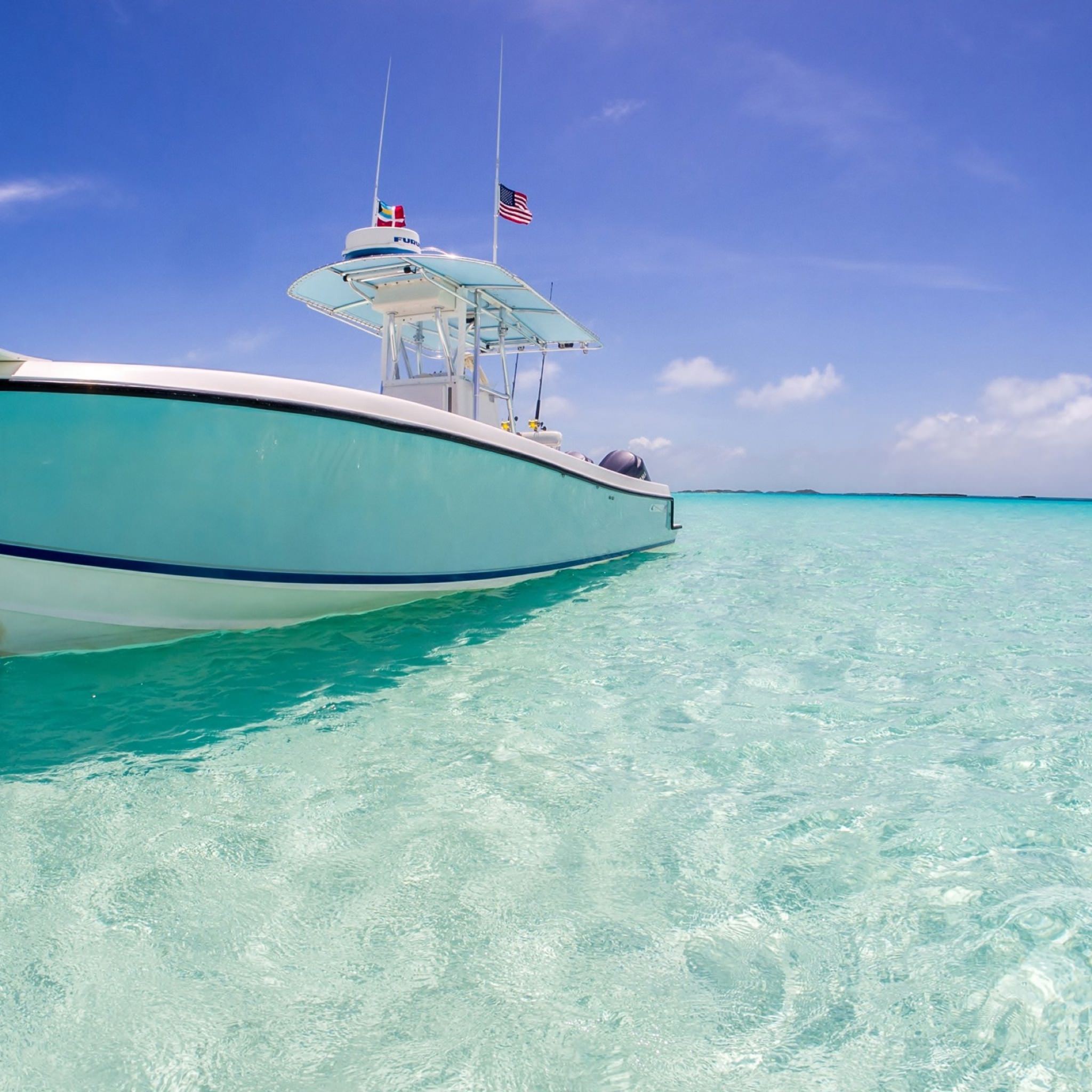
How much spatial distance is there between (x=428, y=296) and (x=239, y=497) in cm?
352

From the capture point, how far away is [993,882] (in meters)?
1.90

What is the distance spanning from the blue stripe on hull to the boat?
11 millimetres

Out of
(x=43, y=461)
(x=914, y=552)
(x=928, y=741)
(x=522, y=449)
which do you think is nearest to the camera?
(x=928, y=741)

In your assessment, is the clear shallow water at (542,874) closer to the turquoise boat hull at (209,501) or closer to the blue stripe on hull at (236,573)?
the turquoise boat hull at (209,501)

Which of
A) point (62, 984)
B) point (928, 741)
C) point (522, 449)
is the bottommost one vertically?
point (62, 984)

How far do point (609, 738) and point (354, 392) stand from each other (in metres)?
2.84

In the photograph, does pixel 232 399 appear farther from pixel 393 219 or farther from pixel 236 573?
pixel 393 219

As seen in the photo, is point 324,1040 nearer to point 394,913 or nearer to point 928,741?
point 394,913

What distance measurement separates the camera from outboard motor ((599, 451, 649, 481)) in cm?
936

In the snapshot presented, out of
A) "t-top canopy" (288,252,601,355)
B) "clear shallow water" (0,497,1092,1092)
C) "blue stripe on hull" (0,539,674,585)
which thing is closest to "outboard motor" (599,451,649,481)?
"t-top canopy" (288,252,601,355)

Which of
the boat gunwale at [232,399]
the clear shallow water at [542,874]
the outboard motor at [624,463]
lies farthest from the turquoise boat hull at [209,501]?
Answer: the outboard motor at [624,463]

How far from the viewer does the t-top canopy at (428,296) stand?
248 inches

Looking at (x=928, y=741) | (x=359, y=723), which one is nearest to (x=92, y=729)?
(x=359, y=723)

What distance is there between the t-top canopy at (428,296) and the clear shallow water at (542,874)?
12.6ft
